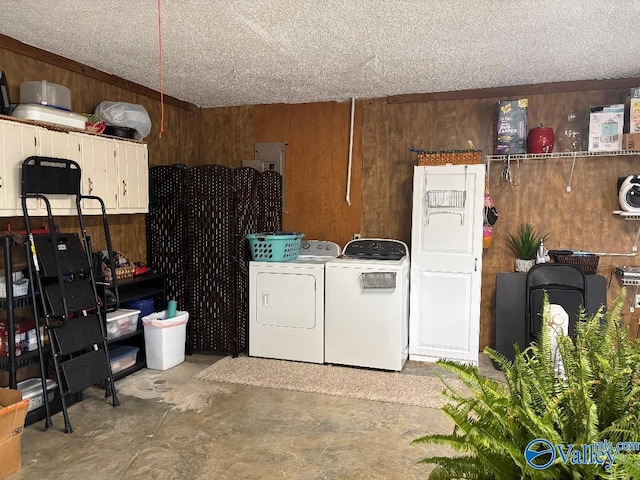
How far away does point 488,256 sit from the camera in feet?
14.5

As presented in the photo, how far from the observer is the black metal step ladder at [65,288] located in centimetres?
294

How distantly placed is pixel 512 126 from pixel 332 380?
2.66 metres

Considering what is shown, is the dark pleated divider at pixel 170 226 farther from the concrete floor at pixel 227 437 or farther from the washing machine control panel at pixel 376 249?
the washing machine control panel at pixel 376 249

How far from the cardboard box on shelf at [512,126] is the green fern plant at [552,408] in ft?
10.8

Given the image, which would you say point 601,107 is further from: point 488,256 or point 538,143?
point 488,256

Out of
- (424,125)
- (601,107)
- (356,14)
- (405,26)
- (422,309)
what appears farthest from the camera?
(424,125)

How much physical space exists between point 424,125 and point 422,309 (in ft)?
5.75

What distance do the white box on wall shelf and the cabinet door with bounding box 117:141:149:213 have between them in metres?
3.78

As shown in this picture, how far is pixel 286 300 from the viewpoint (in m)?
4.21

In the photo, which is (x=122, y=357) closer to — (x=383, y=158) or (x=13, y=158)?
(x=13, y=158)

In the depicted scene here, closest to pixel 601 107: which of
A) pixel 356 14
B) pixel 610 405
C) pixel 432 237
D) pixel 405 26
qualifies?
pixel 432 237

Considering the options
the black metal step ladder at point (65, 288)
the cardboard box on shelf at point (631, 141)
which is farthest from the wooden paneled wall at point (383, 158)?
the black metal step ladder at point (65, 288)

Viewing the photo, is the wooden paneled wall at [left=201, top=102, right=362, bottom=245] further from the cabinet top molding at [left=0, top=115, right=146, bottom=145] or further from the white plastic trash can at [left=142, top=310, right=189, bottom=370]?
the cabinet top molding at [left=0, top=115, right=146, bottom=145]

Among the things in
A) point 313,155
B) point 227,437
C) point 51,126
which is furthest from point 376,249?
point 51,126
